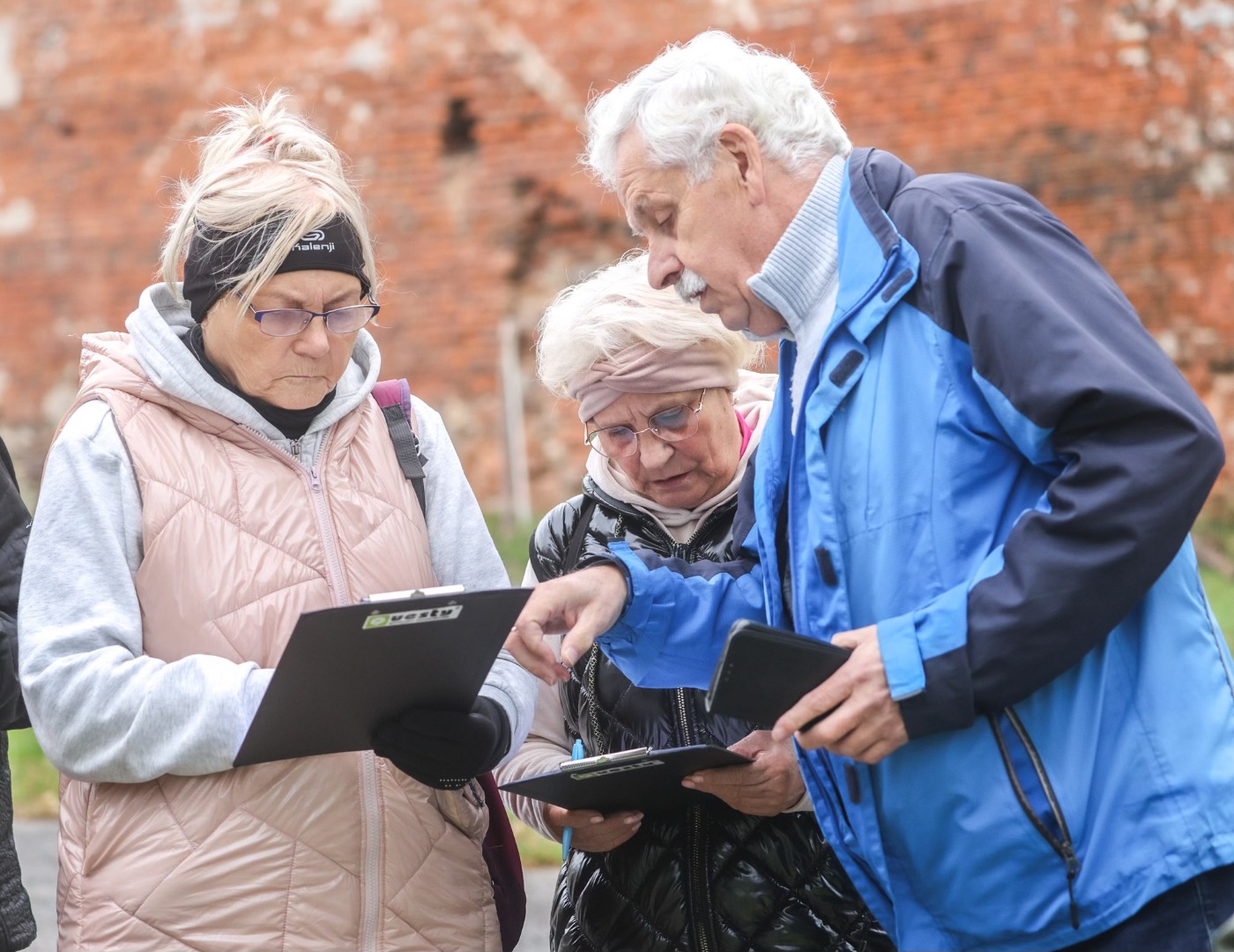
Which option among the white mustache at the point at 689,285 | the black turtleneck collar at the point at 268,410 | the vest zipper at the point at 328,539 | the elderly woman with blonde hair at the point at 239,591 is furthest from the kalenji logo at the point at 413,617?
the white mustache at the point at 689,285

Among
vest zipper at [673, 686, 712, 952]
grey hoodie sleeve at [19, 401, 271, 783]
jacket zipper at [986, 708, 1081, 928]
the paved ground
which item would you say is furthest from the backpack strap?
the paved ground

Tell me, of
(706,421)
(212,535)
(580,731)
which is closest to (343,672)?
(212,535)

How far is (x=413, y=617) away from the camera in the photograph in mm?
2047

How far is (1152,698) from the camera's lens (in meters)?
1.95

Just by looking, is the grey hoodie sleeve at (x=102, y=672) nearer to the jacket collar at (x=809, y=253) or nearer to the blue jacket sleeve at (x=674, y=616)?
the blue jacket sleeve at (x=674, y=616)

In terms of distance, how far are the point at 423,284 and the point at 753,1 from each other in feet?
8.17

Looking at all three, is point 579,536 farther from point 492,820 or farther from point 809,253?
point 809,253

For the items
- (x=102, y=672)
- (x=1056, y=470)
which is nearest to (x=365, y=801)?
(x=102, y=672)

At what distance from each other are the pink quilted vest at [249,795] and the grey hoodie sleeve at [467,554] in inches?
4.2

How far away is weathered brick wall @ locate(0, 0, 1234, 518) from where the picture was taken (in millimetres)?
7375

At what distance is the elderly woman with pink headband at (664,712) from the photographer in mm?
2549

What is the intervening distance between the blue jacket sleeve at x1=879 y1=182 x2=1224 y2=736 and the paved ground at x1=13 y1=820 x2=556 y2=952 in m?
3.72

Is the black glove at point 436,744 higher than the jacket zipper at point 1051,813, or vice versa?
the black glove at point 436,744

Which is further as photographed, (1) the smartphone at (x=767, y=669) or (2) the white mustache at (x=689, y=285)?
(2) the white mustache at (x=689, y=285)
